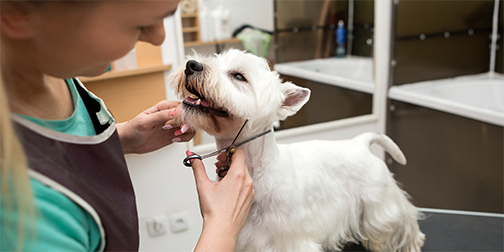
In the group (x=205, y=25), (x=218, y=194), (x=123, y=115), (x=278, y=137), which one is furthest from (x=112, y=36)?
(x=278, y=137)

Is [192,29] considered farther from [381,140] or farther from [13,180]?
[13,180]

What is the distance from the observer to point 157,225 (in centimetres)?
185

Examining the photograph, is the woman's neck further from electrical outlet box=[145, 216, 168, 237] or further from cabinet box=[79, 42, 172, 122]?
electrical outlet box=[145, 216, 168, 237]

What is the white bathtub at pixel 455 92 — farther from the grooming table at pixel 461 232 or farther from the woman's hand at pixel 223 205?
the woman's hand at pixel 223 205

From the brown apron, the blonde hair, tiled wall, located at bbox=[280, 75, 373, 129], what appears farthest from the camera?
tiled wall, located at bbox=[280, 75, 373, 129]

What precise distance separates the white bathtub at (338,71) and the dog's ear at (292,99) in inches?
48.9

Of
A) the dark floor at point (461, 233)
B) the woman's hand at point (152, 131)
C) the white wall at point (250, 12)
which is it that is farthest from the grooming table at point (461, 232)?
the white wall at point (250, 12)

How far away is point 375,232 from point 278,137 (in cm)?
92

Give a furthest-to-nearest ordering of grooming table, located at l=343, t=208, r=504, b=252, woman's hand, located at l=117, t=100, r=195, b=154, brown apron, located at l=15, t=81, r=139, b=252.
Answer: grooming table, located at l=343, t=208, r=504, b=252, woman's hand, located at l=117, t=100, r=195, b=154, brown apron, located at l=15, t=81, r=139, b=252

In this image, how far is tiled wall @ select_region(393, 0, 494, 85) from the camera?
7.64ft

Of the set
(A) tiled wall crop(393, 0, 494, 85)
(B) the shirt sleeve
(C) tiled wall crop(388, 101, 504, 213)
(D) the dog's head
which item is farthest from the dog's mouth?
(A) tiled wall crop(393, 0, 494, 85)

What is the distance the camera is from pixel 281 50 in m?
2.16

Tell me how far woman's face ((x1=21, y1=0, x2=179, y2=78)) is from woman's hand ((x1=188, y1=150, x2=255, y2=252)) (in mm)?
339

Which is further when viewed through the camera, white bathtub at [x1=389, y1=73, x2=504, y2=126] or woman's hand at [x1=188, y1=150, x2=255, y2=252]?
white bathtub at [x1=389, y1=73, x2=504, y2=126]
